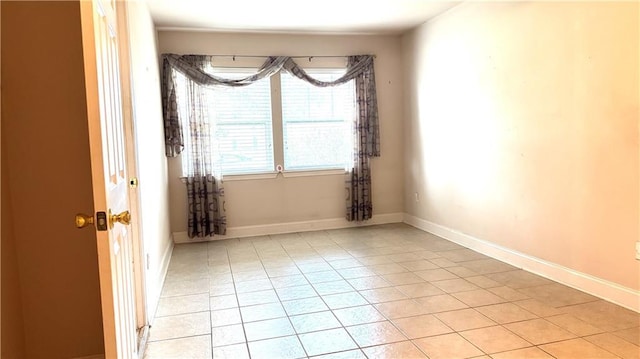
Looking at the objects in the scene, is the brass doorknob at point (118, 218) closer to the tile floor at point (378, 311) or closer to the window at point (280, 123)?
the tile floor at point (378, 311)

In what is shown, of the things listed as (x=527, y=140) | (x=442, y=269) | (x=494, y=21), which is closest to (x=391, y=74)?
(x=494, y=21)

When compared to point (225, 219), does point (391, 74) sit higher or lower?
higher

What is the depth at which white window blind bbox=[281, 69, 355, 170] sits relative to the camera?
5.52 metres

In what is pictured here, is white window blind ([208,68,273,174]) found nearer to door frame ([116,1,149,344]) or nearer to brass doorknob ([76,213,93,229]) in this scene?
door frame ([116,1,149,344])

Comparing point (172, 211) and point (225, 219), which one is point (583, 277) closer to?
point (225, 219)

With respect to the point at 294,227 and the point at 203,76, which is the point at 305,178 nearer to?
the point at 294,227

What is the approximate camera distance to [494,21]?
157 inches

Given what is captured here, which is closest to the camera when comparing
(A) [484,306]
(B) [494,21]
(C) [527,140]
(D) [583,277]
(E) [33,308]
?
(E) [33,308]

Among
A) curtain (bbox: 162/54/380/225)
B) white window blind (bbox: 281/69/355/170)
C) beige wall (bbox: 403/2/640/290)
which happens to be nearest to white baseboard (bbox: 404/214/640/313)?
beige wall (bbox: 403/2/640/290)

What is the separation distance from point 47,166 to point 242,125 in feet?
11.1

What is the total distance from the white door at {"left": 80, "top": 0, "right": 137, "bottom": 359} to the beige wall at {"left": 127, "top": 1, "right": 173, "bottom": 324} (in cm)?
94

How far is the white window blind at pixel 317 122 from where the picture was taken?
552 centimetres

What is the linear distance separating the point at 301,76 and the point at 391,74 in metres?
1.22

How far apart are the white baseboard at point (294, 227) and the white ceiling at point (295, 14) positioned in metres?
2.34
